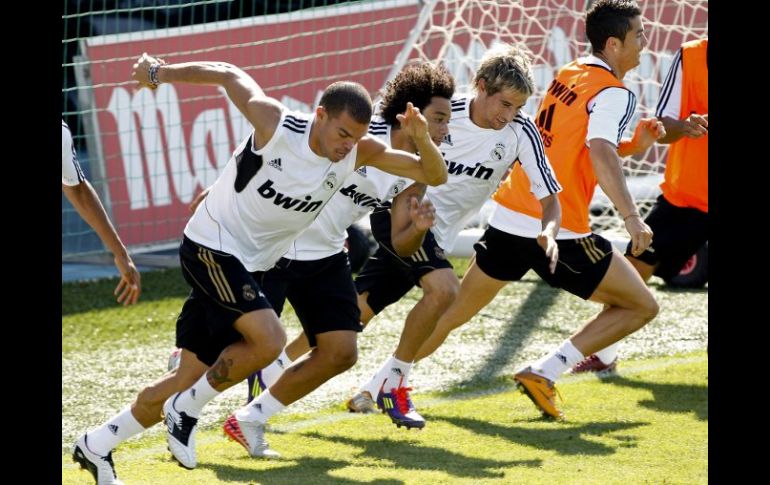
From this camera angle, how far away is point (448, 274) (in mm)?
6074

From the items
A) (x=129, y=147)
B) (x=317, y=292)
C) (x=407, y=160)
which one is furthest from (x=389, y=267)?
(x=129, y=147)

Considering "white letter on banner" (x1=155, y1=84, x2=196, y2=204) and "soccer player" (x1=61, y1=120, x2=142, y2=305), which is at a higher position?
"soccer player" (x1=61, y1=120, x2=142, y2=305)

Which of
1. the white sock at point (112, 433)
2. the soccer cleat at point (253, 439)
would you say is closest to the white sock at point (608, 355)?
the soccer cleat at point (253, 439)

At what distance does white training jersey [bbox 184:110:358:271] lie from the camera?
4.92 meters

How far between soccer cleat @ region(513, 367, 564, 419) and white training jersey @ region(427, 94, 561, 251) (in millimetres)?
825

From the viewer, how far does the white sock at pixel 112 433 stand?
4.87 metres

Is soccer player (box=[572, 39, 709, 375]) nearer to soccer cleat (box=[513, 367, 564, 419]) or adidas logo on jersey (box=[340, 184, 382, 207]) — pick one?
soccer cleat (box=[513, 367, 564, 419])

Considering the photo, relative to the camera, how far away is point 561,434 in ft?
19.3

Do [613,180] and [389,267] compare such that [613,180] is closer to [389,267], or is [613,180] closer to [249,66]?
[389,267]

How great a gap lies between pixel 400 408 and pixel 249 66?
567cm

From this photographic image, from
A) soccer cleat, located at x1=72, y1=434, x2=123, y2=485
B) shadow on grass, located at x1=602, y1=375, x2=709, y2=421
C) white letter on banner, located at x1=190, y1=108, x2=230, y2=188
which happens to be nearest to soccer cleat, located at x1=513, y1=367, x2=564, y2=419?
shadow on grass, located at x1=602, y1=375, x2=709, y2=421

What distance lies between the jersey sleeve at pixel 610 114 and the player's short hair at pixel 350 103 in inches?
59.9

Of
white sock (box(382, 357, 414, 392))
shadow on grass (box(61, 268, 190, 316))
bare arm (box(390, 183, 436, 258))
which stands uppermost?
bare arm (box(390, 183, 436, 258))

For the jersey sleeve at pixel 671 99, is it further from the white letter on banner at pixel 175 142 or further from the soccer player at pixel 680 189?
the white letter on banner at pixel 175 142
